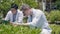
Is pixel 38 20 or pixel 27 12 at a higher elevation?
pixel 27 12

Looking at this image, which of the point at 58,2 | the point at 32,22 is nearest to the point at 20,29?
the point at 32,22

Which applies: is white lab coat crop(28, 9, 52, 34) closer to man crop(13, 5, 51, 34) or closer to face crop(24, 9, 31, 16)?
man crop(13, 5, 51, 34)

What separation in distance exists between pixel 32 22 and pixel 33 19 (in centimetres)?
12

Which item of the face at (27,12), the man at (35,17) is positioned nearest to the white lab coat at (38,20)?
the man at (35,17)

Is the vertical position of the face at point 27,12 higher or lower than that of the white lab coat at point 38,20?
higher

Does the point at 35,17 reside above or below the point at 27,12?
below

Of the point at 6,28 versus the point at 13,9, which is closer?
the point at 6,28

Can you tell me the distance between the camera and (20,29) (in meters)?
4.44

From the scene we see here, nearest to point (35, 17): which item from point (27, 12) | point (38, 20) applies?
point (38, 20)

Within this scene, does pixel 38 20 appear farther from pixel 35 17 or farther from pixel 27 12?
pixel 27 12

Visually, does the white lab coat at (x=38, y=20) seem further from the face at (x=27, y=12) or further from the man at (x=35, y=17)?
the face at (x=27, y=12)

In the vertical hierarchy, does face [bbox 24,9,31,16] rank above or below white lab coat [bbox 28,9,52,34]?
above

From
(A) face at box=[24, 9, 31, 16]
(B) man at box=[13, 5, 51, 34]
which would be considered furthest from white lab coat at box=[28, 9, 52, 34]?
(A) face at box=[24, 9, 31, 16]

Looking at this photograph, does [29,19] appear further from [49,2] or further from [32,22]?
[49,2]
